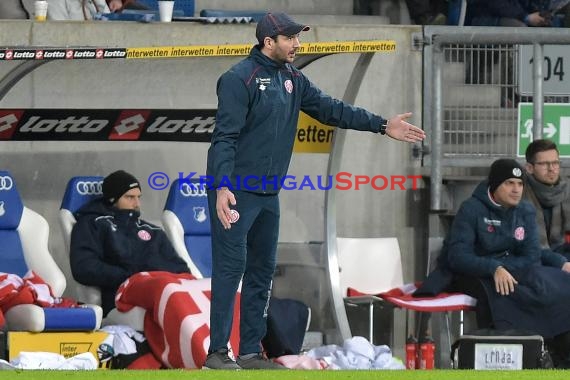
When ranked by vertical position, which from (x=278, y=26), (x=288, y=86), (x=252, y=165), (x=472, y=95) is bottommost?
(x=252, y=165)

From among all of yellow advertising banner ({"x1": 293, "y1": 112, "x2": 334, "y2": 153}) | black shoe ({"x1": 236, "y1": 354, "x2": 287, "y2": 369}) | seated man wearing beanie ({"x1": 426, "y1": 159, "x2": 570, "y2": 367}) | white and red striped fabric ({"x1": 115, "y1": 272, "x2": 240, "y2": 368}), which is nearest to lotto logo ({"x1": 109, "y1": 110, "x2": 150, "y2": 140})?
yellow advertising banner ({"x1": 293, "y1": 112, "x2": 334, "y2": 153})

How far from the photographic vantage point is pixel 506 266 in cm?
1136

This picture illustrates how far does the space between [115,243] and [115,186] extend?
0.40 m

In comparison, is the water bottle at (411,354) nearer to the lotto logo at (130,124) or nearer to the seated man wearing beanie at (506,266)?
the seated man wearing beanie at (506,266)

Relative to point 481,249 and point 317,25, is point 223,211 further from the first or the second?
point 317,25

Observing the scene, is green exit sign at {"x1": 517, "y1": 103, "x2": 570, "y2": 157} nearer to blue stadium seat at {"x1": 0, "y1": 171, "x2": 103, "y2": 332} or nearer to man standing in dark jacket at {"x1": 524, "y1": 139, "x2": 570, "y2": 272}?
man standing in dark jacket at {"x1": 524, "y1": 139, "x2": 570, "y2": 272}

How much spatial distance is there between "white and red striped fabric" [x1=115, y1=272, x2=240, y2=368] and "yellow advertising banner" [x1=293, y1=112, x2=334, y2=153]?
1524mm

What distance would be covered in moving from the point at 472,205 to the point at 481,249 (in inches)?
11.8

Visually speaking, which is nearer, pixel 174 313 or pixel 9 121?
pixel 174 313

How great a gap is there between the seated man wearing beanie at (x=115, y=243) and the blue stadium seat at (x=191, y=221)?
0.77 feet

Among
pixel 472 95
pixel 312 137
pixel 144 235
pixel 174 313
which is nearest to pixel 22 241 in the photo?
pixel 144 235

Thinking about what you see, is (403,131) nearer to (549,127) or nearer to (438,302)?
(438,302)

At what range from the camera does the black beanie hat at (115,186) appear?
11.5 m

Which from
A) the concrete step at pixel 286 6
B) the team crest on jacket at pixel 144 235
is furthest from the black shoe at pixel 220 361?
the concrete step at pixel 286 6
